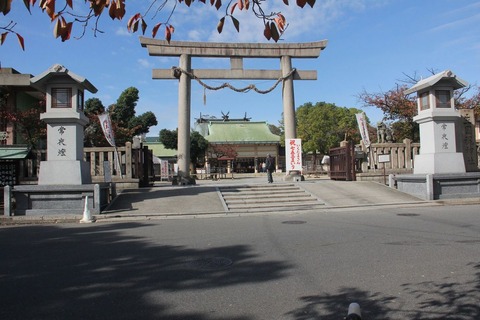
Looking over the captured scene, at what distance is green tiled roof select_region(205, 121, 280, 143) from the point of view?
5119 centimetres

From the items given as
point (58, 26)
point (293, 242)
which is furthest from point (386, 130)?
point (58, 26)

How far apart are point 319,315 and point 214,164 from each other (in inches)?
1851

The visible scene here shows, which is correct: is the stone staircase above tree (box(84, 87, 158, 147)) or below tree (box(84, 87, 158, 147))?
below

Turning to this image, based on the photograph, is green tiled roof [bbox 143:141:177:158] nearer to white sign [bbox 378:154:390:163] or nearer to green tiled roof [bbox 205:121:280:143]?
green tiled roof [bbox 205:121:280:143]

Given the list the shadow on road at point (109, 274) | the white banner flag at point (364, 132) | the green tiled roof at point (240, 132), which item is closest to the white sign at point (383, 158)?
the white banner flag at point (364, 132)

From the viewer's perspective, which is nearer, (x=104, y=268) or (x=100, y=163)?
(x=104, y=268)

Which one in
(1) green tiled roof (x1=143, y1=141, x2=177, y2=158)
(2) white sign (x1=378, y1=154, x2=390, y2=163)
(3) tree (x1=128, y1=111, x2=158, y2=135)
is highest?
(3) tree (x1=128, y1=111, x2=158, y2=135)

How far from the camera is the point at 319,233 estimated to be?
8422mm

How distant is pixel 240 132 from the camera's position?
174 feet

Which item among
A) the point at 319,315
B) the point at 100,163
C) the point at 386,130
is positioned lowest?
the point at 319,315

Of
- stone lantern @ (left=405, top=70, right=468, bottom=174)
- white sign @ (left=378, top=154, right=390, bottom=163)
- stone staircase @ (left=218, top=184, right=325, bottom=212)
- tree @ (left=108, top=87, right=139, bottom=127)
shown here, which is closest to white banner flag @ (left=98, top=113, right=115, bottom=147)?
stone staircase @ (left=218, top=184, right=325, bottom=212)

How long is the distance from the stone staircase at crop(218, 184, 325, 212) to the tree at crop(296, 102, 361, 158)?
34.1 metres

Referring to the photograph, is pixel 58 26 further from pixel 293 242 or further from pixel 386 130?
pixel 386 130

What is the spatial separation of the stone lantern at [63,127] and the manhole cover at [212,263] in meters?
8.08
